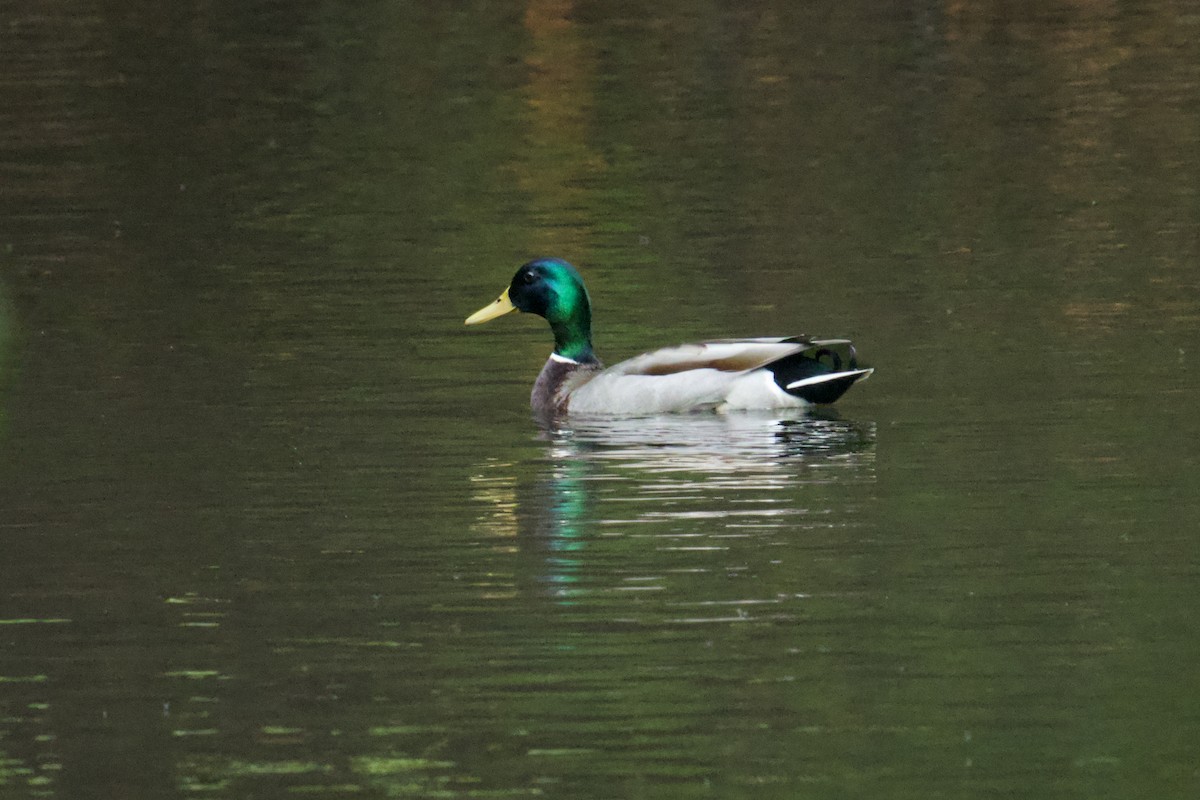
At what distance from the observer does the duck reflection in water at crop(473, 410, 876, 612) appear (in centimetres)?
1107

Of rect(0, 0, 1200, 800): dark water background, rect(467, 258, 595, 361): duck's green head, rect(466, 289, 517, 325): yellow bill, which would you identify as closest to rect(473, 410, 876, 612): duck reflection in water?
rect(0, 0, 1200, 800): dark water background

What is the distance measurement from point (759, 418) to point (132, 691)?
19.3 ft

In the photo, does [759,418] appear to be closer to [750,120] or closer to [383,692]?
[383,692]

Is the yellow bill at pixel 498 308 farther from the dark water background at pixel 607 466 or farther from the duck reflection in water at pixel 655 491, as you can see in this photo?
the duck reflection in water at pixel 655 491

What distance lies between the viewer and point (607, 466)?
13.5 m

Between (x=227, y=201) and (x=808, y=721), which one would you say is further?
(x=227, y=201)

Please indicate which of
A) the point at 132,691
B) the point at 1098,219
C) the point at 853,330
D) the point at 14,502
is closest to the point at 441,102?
the point at 1098,219

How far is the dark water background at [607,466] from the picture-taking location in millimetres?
8703

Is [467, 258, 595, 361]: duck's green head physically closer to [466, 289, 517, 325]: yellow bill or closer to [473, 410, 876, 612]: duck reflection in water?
[466, 289, 517, 325]: yellow bill

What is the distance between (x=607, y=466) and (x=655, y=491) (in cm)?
90

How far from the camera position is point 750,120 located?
92.9 ft

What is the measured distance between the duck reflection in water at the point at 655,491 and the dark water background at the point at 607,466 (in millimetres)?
40

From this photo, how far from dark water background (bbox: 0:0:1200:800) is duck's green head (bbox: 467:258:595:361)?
Result: 14.5 inches

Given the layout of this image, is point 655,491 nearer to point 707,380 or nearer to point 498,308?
point 707,380
